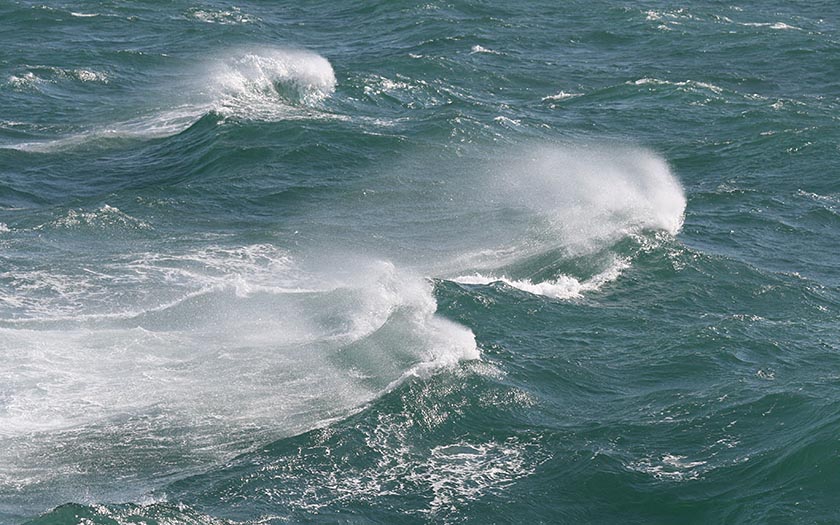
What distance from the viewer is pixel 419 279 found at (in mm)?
34500

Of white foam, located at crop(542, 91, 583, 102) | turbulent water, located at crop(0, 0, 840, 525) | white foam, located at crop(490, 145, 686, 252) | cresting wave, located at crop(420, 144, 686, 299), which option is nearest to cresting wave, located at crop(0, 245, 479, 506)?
turbulent water, located at crop(0, 0, 840, 525)

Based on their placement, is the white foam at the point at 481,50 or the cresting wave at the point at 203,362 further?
the white foam at the point at 481,50

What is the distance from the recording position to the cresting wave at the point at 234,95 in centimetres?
4784

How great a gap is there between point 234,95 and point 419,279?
2061 cm

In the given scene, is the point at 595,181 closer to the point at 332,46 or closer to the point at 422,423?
the point at 422,423

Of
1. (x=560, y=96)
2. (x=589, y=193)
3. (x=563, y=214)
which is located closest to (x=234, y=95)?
(x=560, y=96)

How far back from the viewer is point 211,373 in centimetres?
2928

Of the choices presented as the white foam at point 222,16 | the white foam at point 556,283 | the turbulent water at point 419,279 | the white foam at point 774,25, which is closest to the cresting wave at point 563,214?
the white foam at point 556,283

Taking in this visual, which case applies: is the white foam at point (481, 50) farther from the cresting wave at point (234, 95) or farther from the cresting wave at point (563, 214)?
the cresting wave at point (563, 214)

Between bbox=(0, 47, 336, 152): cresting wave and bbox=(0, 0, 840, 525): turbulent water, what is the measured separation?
22 cm

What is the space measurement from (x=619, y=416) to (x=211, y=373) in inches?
368

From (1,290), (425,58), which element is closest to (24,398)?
(1,290)

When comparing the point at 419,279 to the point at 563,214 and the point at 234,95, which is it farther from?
the point at 234,95

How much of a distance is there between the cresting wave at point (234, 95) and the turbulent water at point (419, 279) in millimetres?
217
